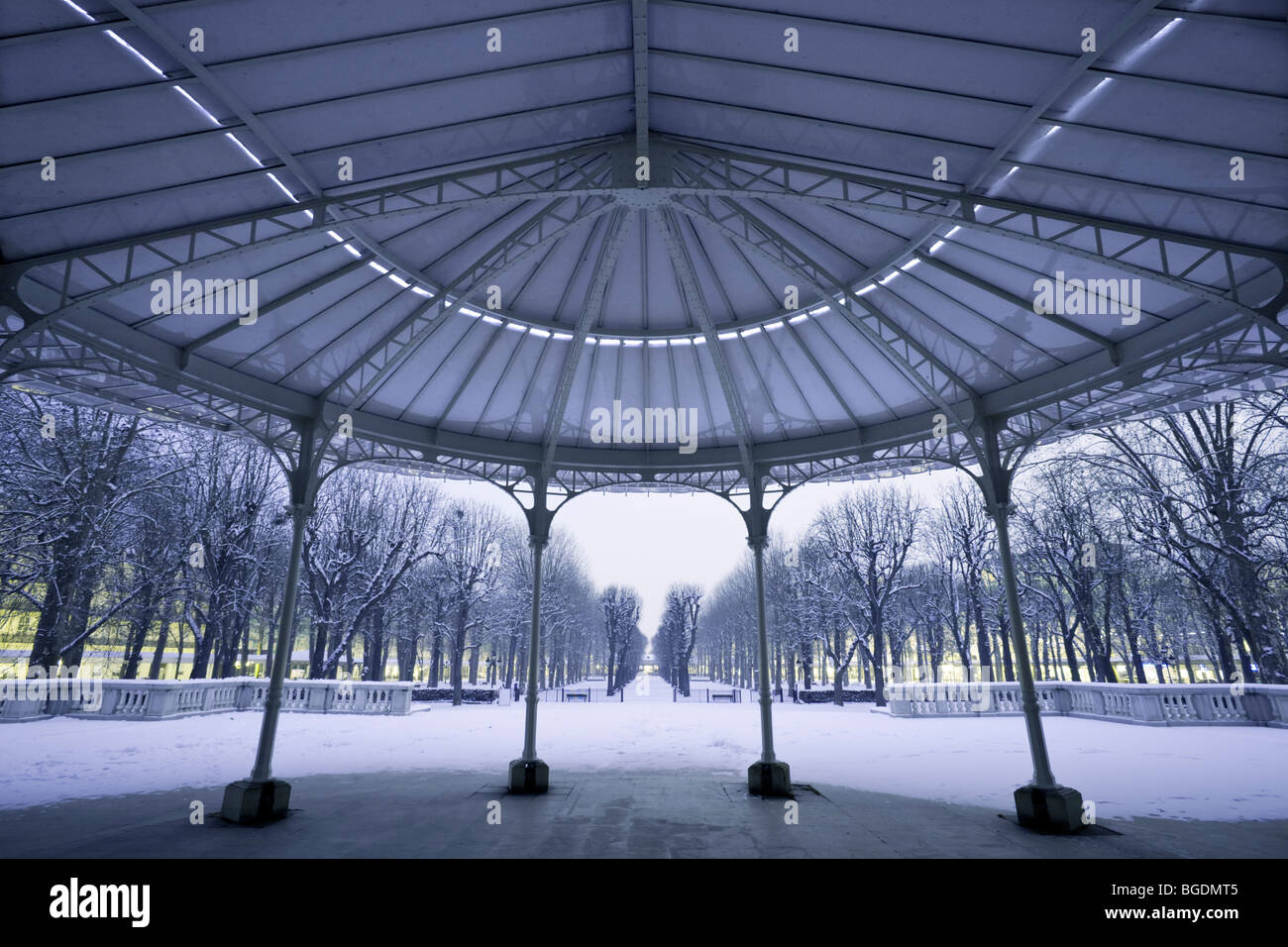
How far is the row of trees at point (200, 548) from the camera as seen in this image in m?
25.0

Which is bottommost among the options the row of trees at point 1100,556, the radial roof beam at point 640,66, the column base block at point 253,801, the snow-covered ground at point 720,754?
the snow-covered ground at point 720,754

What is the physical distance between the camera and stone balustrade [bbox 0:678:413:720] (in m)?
22.7

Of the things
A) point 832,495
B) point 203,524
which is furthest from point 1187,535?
point 203,524

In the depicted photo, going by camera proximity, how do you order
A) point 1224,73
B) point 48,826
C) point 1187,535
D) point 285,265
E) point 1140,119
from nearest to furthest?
point 1224,73, point 1140,119, point 48,826, point 285,265, point 1187,535

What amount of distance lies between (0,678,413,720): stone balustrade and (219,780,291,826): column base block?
39.0 ft

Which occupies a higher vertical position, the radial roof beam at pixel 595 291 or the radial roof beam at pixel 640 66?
the radial roof beam at pixel 640 66

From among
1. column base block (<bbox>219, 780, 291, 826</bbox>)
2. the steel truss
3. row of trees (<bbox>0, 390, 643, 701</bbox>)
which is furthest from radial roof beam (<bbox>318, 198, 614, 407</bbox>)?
row of trees (<bbox>0, 390, 643, 701</bbox>)

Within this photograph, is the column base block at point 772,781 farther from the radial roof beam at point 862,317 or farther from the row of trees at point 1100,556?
the row of trees at point 1100,556

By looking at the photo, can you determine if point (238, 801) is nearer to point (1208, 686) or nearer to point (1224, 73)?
point (1224, 73)

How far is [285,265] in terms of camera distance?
36.5ft

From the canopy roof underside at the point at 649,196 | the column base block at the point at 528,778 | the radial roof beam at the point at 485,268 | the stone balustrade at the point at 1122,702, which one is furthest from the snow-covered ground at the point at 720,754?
the radial roof beam at the point at 485,268

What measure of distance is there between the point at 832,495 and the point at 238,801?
42214 millimetres

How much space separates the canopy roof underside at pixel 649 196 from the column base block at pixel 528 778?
8085 millimetres

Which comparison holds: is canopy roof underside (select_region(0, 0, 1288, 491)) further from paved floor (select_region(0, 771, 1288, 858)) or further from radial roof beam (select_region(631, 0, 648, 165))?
paved floor (select_region(0, 771, 1288, 858))
